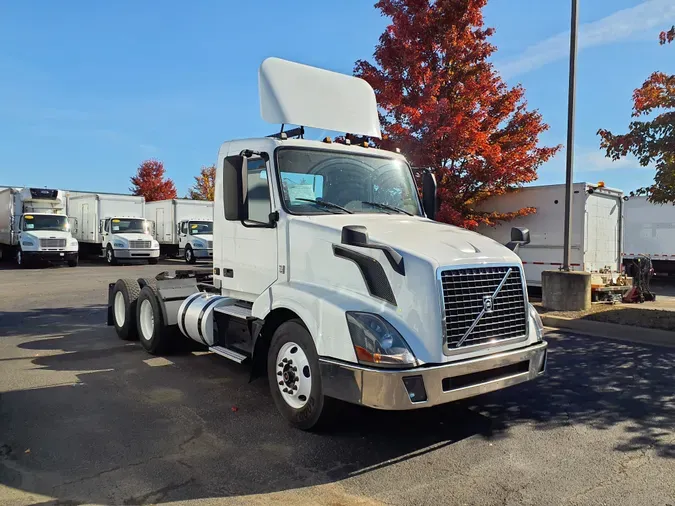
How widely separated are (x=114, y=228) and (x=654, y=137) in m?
23.2

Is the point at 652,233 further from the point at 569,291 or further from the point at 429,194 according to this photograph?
the point at 429,194

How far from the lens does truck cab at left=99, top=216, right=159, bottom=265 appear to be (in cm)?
2453

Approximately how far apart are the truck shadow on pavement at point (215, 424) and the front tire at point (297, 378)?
0.58 feet

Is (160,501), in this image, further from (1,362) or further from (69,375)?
(1,362)

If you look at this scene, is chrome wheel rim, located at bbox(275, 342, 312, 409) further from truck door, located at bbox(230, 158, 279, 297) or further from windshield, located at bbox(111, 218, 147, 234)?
windshield, located at bbox(111, 218, 147, 234)

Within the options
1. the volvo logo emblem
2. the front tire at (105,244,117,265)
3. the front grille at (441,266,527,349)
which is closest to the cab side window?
the front grille at (441,266,527,349)

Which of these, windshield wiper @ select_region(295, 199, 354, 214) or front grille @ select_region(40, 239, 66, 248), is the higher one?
windshield wiper @ select_region(295, 199, 354, 214)

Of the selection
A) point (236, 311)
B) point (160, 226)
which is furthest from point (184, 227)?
point (236, 311)

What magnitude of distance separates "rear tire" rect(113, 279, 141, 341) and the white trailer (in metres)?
17.6

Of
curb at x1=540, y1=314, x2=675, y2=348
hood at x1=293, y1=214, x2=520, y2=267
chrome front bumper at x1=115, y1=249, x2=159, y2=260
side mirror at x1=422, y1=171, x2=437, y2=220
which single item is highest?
side mirror at x1=422, y1=171, x2=437, y2=220

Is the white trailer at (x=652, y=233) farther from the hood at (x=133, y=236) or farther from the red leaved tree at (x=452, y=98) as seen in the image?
the hood at (x=133, y=236)

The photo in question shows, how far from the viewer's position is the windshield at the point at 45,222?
75.7 ft

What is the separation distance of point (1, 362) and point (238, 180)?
4.47 metres

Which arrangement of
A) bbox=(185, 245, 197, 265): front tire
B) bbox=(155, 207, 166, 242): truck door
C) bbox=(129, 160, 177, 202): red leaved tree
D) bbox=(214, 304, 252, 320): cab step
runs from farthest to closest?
bbox=(129, 160, 177, 202): red leaved tree → bbox=(155, 207, 166, 242): truck door → bbox=(185, 245, 197, 265): front tire → bbox=(214, 304, 252, 320): cab step
